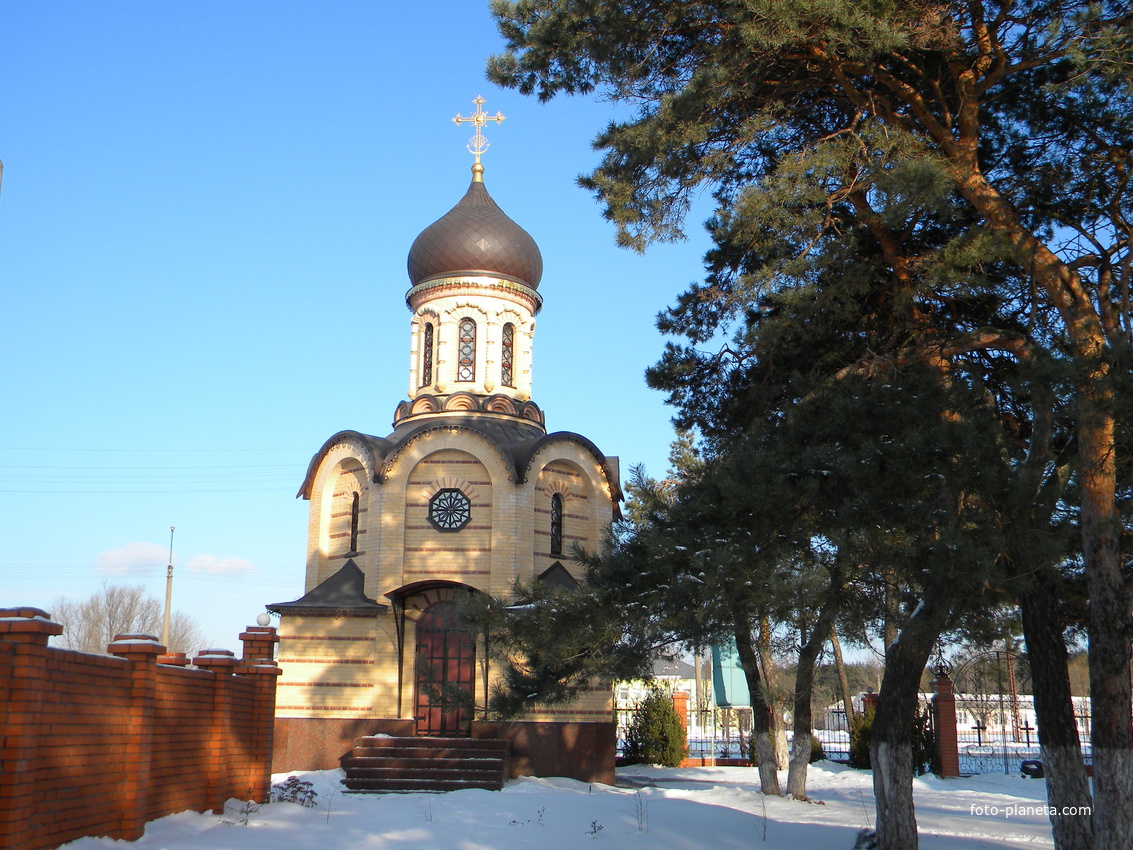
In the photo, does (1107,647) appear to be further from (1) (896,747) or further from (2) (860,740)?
(2) (860,740)

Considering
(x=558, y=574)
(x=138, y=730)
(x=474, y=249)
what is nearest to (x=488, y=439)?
(x=558, y=574)

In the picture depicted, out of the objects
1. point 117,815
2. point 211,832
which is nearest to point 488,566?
point 211,832

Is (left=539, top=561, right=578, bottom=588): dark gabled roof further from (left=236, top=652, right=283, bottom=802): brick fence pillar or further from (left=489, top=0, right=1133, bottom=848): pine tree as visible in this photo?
(left=489, top=0, right=1133, bottom=848): pine tree

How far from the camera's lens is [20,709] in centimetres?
655

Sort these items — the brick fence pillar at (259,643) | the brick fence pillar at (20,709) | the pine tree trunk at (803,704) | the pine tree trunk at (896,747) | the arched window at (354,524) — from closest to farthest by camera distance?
the brick fence pillar at (20,709)
the pine tree trunk at (896,747)
the pine tree trunk at (803,704)
the brick fence pillar at (259,643)
the arched window at (354,524)

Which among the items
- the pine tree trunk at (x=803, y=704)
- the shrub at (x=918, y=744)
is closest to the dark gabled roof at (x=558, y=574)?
the pine tree trunk at (x=803, y=704)

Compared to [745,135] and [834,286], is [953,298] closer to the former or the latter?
[834,286]

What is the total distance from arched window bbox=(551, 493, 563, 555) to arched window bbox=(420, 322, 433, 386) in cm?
368

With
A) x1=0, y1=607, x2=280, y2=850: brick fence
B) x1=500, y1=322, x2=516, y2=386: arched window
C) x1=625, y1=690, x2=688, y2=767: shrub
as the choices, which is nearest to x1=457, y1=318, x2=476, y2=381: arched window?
x1=500, y1=322, x2=516, y2=386: arched window

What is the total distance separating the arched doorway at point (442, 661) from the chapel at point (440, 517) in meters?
0.02

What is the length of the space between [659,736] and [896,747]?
11979 mm

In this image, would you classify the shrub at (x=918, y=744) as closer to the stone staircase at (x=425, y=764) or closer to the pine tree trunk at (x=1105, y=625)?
the stone staircase at (x=425, y=764)

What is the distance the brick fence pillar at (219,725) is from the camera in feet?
32.5

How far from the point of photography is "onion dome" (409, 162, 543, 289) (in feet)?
66.8
